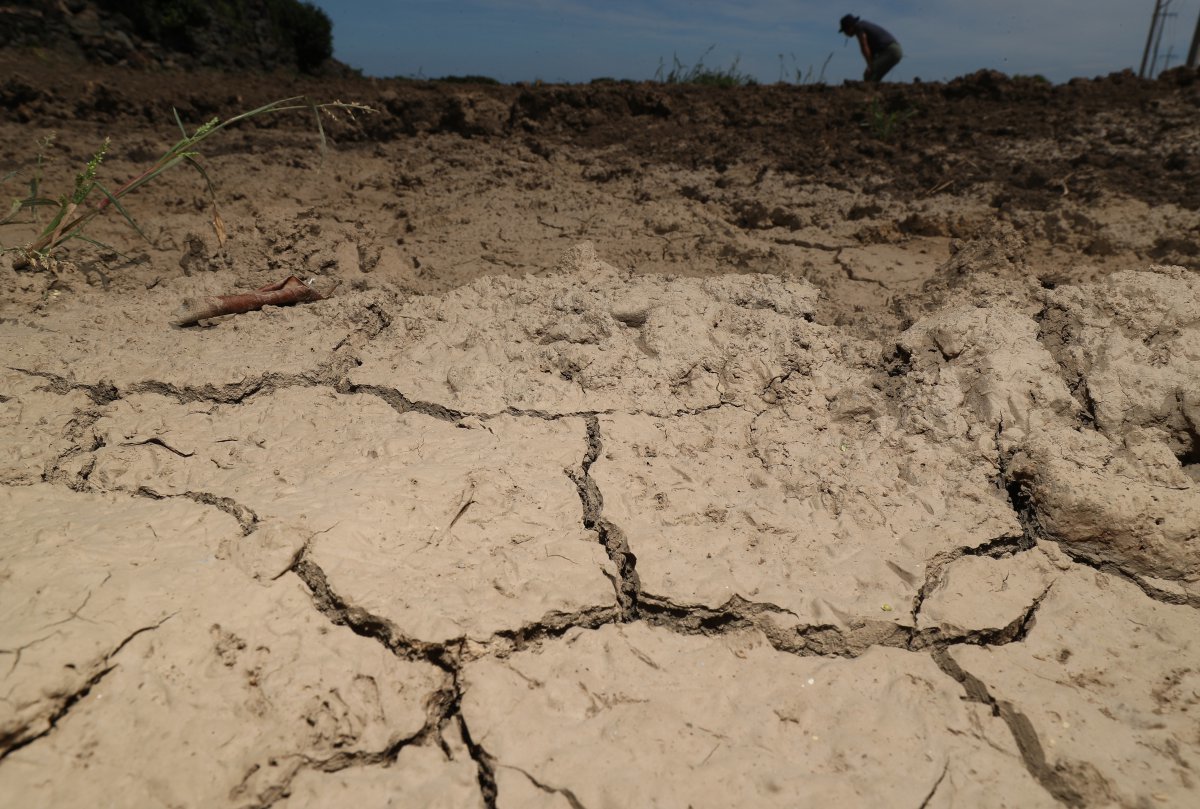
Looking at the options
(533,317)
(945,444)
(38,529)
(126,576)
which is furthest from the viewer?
(533,317)

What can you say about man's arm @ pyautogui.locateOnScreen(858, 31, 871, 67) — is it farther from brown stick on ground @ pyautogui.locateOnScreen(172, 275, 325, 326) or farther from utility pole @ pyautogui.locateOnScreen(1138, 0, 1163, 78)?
brown stick on ground @ pyautogui.locateOnScreen(172, 275, 325, 326)

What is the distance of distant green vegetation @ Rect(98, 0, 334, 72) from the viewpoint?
6199 mm

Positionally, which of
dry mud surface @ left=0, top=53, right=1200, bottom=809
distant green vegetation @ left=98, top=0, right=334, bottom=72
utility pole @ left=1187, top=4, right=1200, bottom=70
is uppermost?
utility pole @ left=1187, top=4, right=1200, bottom=70

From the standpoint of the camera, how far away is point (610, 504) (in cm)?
183

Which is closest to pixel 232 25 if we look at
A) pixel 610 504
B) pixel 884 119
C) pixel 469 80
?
pixel 469 80

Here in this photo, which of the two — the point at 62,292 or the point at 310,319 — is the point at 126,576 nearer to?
the point at 310,319

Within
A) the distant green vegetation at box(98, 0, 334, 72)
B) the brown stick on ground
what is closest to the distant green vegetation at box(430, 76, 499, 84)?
the distant green vegetation at box(98, 0, 334, 72)

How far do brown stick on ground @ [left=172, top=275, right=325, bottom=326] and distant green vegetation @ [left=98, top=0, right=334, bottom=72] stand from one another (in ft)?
17.6

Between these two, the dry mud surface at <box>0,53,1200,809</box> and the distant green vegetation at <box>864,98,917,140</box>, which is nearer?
the dry mud surface at <box>0,53,1200,809</box>

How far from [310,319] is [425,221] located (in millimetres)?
915

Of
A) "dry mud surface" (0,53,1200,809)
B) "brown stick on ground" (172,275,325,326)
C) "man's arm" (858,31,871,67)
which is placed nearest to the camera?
"dry mud surface" (0,53,1200,809)

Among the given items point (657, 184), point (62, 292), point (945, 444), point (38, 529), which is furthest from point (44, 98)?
point (945, 444)

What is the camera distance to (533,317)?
7.97 feet

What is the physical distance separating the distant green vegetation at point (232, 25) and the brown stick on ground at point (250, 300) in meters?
5.35
